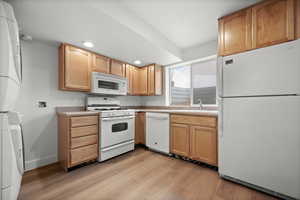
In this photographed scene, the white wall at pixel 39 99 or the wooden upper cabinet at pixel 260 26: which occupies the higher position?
the wooden upper cabinet at pixel 260 26

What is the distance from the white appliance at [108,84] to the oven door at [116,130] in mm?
639

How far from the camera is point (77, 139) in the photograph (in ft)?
6.48

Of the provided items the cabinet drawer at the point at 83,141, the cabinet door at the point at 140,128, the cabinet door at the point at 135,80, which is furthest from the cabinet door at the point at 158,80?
the cabinet drawer at the point at 83,141

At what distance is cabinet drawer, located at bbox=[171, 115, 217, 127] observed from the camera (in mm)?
1987

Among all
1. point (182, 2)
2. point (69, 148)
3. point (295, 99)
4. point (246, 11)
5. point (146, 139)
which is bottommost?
point (146, 139)

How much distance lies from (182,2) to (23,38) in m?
2.38

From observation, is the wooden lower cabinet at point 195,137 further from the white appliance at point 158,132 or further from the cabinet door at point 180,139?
the white appliance at point 158,132

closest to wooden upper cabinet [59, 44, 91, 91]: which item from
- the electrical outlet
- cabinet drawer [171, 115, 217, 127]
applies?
the electrical outlet

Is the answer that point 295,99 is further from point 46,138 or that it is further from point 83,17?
point 46,138


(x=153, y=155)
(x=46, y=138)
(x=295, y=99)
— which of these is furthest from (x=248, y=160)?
(x=46, y=138)

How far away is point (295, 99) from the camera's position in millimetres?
1277

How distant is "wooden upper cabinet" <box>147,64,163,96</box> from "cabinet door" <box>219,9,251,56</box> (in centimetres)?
174

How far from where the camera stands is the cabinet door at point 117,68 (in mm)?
2843

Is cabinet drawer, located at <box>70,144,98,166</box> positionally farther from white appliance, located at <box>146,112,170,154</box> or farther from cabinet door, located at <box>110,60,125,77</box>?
cabinet door, located at <box>110,60,125,77</box>
